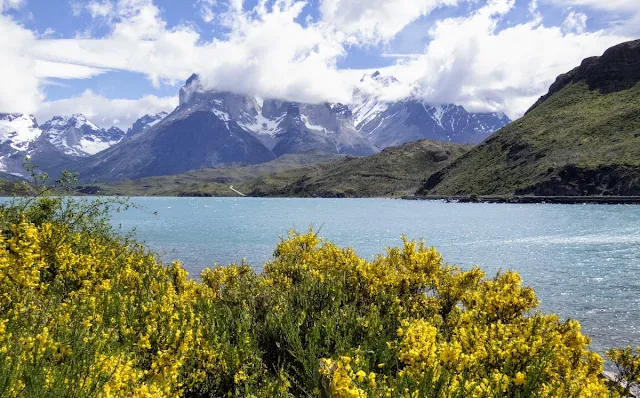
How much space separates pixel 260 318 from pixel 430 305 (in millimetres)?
5656

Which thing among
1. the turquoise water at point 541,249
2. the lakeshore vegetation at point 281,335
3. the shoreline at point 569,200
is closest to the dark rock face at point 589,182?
the shoreline at point 569,200

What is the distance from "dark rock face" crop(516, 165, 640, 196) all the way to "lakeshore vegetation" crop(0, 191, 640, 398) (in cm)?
17776

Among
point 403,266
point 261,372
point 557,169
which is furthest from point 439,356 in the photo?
point 557,169

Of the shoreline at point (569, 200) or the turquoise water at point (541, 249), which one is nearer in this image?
the turquoise water at point (541, 249)

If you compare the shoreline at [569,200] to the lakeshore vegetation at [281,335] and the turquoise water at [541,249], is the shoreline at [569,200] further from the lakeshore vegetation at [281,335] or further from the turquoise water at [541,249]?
the lakeshore vegetation at [281,335]

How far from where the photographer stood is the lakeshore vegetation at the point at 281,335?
754 centimetres

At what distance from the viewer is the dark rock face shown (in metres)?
166

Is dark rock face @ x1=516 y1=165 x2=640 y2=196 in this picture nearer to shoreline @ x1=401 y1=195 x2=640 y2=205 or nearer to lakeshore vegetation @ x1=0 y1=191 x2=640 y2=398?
shoreline @ x1=401 y1=195 x2=640 y2=205

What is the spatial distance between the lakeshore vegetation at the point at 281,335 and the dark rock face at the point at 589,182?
178 m

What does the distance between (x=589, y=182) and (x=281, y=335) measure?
195 meters

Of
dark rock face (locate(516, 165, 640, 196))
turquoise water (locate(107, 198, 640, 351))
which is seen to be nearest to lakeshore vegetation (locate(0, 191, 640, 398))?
turquoise water (locate(107, 198, 640, 351))

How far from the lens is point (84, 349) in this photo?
8.45m

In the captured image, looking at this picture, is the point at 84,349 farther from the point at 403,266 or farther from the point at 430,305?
the point at 403,266

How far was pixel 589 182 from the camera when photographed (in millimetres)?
179125
